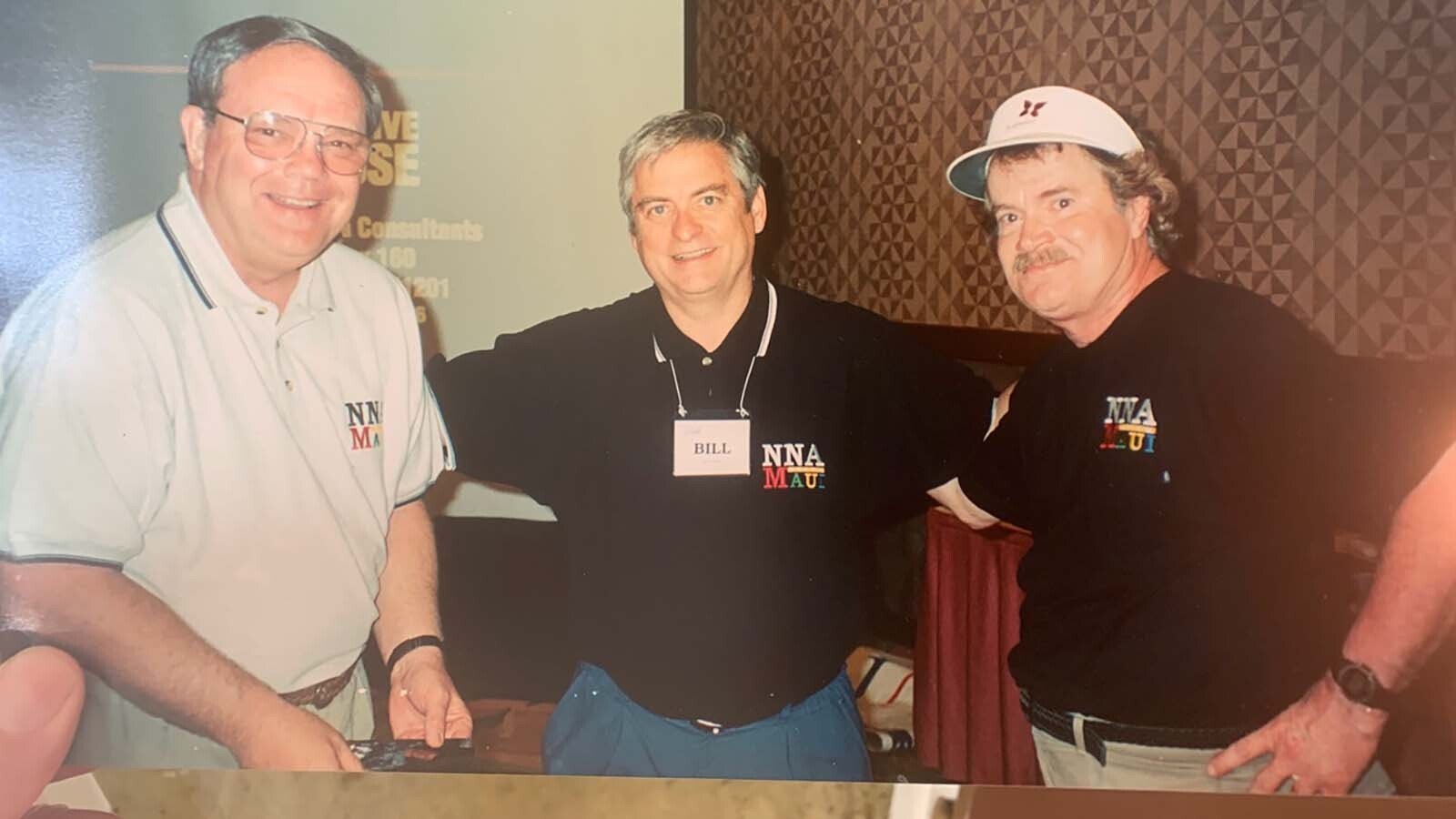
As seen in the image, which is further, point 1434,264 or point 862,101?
point 862,101

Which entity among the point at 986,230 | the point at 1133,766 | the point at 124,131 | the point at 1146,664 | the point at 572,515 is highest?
the point at 124,131

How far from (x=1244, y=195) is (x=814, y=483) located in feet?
2.41

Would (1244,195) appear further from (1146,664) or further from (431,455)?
(431,455)

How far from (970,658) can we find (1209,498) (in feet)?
1.35

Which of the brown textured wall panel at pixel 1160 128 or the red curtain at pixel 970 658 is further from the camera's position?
the red curtain at pixel 970 658

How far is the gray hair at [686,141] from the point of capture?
1.71 meters

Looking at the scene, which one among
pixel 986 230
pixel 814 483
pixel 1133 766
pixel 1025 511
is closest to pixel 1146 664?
pixel 1133 766

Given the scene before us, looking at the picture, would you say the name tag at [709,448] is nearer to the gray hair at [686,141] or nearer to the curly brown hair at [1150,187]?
the gray hair at [686,141]

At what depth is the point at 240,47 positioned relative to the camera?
1.67 meters

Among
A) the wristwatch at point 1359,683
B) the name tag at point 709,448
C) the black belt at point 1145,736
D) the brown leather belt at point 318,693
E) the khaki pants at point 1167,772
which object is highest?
the name tag at point 709,448

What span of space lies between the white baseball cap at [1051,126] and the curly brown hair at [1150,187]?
0.04 ft

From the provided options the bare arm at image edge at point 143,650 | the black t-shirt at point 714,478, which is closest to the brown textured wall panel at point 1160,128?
the black t-shirt at point 714,478

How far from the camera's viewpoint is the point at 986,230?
1.74m

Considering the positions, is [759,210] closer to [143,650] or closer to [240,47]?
[240,47]
